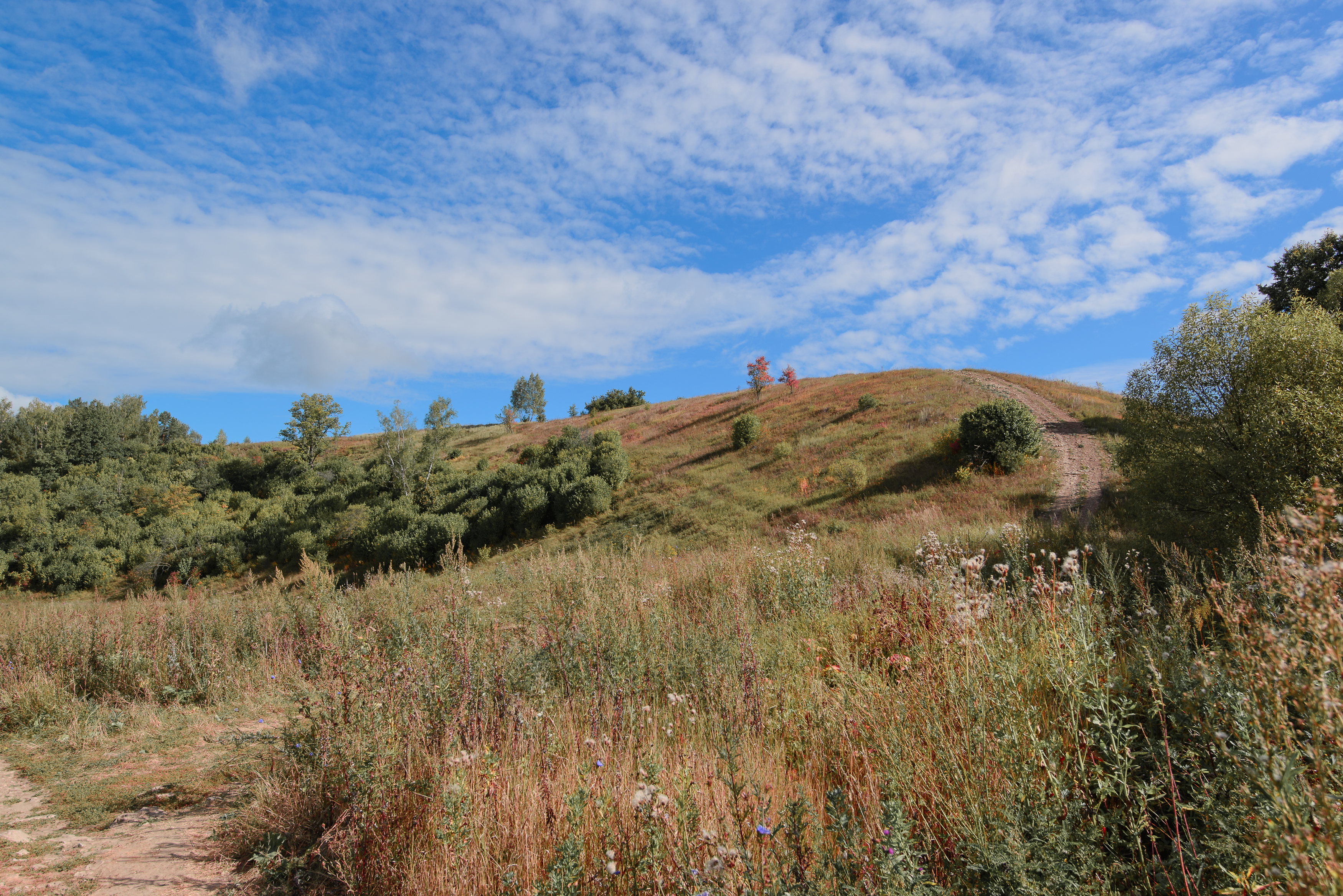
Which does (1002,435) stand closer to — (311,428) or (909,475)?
(909,475)

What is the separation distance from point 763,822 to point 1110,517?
15.4 m

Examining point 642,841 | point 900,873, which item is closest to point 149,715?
point 642,841

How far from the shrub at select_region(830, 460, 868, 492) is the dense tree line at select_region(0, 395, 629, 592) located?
11.5 m

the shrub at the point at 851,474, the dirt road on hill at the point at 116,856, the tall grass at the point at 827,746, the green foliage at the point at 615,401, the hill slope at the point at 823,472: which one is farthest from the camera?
the green foliage at the point at 615,401

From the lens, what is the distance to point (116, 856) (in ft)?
12.0

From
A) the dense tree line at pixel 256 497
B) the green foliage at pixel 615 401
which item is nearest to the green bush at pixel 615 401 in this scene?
the green foliage at pixel 615 401

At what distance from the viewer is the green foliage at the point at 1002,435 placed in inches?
804

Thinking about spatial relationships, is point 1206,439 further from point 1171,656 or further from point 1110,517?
point 1171,656

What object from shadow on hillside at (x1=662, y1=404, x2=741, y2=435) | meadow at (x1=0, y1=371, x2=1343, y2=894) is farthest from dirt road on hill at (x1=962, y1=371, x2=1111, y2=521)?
shadow on hillside at (x1=662, y1=404, x2=741, y2=435)

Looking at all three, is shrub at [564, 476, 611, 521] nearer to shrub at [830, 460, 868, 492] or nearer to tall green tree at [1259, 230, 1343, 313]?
shrub at [830, 460, 868, 492]

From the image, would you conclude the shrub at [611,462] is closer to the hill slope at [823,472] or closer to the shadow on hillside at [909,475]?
the hill slope at [823,472]

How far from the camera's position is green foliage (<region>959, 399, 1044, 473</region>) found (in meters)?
20.4

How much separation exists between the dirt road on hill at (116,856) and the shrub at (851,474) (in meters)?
21.1

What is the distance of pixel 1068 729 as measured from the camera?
288cm
